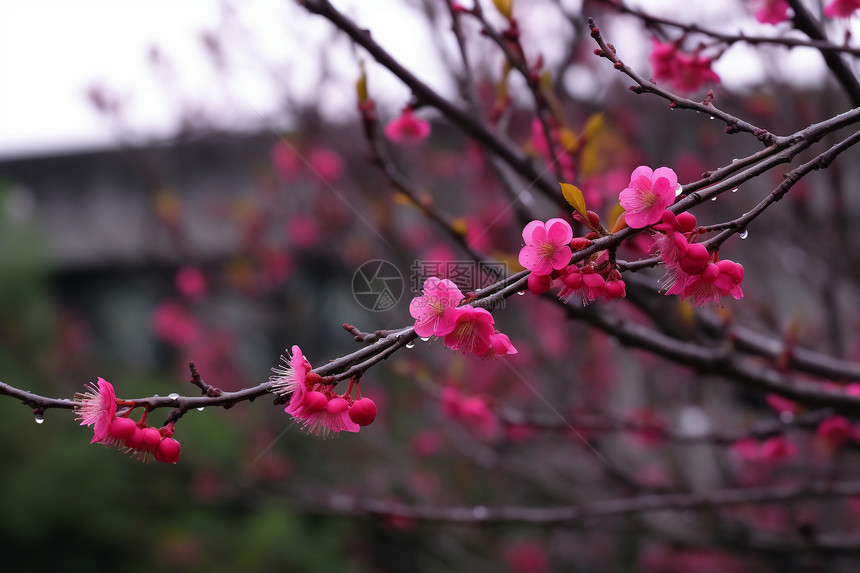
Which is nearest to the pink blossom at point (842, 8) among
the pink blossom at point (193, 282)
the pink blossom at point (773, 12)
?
the pink blossom at point (773, 12)

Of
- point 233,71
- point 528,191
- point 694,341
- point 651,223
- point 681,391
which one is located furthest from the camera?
point 681,391

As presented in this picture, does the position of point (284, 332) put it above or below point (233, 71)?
below

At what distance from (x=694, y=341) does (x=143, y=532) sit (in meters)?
4.78

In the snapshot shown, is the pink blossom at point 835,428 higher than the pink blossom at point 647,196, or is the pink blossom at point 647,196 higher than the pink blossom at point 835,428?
the pink blossom at point 835,428

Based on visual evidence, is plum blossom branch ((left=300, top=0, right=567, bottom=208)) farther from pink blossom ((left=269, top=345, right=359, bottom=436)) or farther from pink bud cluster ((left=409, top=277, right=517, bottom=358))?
pink blossom ((left=269, top=345, right=359, bottom=436))

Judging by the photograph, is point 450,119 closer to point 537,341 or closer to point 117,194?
point 537,341

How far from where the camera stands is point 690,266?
0.90 meters

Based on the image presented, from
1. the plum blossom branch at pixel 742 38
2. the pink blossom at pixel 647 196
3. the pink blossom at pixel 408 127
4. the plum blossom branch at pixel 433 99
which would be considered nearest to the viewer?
the pink blossom at pixel 647 196

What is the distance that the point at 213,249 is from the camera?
6.41 meters

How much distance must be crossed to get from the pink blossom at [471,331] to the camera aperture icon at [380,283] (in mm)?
738

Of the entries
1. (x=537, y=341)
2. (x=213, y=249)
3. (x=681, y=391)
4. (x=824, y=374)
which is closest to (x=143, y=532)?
(x=213, y=249)

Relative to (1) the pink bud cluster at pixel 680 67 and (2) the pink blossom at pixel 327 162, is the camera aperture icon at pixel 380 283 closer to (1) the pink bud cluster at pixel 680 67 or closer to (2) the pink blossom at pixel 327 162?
(1) the pink bud cluster at pixel 680 67

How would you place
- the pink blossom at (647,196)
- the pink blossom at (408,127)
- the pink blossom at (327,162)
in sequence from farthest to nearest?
the pink blossom at (327,162), the pink blossom at (408,127), the pink blossom at (647,196)

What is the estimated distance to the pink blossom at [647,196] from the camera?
0.88 metres
